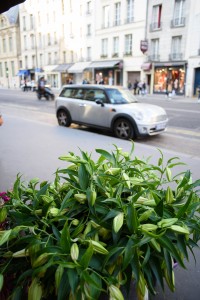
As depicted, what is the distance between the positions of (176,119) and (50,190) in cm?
1074

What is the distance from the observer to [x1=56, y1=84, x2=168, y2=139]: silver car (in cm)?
755

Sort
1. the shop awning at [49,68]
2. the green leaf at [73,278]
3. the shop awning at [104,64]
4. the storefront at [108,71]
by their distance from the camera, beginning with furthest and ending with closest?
1. the shop awning at [49,68]
2. the storefront at [108,71]
3. the shop awning at [104,64]
4. the green leaf at [73,278]

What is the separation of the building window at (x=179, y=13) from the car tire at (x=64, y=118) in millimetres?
21139

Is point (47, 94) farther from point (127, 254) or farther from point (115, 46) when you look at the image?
point (127, 254)

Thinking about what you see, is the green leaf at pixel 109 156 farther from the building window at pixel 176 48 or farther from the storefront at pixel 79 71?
the storefront at pixel 79 71

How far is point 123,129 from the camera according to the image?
7.85 metres

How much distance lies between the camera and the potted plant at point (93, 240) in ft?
4.05

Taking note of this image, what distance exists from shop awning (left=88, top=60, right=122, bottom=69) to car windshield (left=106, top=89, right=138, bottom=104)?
2440cm

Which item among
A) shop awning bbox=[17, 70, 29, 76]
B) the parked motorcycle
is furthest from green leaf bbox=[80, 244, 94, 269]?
shop awning bbox=[17, 70, 29, 76]

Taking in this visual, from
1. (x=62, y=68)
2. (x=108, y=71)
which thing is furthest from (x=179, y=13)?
(x=62, y=68)

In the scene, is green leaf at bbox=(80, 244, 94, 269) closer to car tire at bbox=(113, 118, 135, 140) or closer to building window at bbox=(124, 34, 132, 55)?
car tire at bbox=(113, 118, 135, 140)

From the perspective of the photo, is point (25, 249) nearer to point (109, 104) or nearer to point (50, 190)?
point (50, 190)

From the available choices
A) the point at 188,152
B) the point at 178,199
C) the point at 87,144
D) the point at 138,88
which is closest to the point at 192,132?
the point at 188,152

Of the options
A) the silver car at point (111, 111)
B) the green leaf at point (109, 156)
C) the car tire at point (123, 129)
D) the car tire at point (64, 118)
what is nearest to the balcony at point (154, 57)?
the silver car at point (111, 111)
